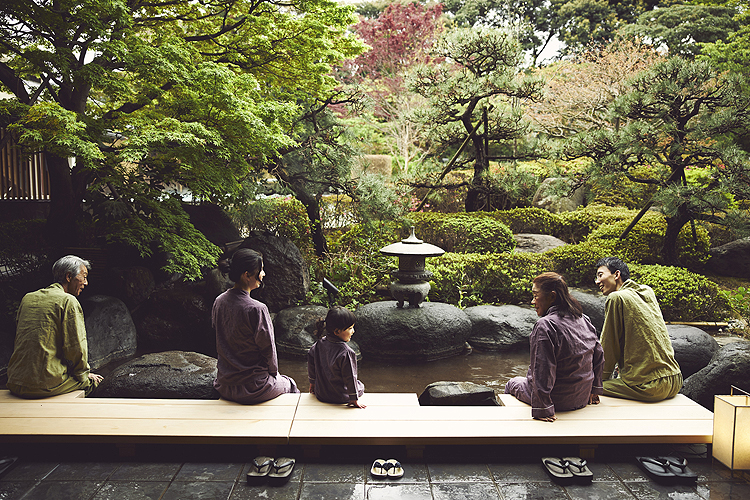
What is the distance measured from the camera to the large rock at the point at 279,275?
28.2 feet

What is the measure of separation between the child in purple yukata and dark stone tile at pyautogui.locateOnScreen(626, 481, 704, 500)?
2.05 metres

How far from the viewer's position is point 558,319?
12.2 ft

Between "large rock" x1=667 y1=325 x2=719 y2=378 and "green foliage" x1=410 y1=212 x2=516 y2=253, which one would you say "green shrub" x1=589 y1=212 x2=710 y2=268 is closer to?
"green foliage" x1=410 y1=212 x2=516 y2=253

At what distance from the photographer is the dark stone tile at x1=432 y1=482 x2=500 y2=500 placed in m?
3.21

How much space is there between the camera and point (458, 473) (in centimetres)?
349

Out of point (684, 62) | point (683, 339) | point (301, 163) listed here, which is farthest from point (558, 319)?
point (684, 62)

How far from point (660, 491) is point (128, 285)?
311 inches

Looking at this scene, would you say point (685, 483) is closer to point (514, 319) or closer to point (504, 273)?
point (514, 319)

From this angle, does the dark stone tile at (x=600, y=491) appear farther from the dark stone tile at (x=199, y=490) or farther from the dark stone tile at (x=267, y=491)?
the dark stone tile at (x=199, y=490)

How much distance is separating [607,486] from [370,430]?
1707mm

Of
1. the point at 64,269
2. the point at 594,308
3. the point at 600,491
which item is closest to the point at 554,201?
the point at 594,308

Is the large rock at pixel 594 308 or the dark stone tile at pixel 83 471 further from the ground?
the large rock at pixel 594 308

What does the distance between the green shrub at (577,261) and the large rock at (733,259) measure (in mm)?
2291

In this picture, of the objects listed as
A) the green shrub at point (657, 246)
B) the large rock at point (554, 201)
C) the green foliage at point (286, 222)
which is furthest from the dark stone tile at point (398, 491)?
the large rock at point (554, 201)
